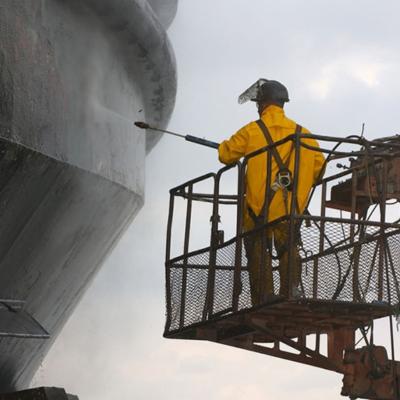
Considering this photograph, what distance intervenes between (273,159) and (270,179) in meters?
0.18

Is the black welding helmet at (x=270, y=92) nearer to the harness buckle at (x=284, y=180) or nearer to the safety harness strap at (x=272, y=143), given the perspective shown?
the safety harness strap at (x=272, y=143)

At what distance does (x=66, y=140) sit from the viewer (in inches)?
256

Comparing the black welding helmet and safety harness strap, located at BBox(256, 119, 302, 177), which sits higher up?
the black welding helmet

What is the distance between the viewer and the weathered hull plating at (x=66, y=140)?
6.18 metres

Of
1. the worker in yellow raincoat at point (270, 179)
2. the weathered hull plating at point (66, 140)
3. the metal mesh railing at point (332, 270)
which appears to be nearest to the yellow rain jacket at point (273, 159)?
the worker in yellow raincoat at point (270, 179)

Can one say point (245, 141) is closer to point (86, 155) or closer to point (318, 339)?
point (86, 155)

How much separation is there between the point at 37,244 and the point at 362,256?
201 centimetres

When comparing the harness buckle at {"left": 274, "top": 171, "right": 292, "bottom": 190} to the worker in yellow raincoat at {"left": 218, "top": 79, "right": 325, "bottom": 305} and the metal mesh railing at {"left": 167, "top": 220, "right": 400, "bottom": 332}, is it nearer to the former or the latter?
the worker in yellow raincoat at {"left": 218, "top": 79, "right": 325, "bottom": 305}

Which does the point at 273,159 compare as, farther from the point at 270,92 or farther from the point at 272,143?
the point at 270,92

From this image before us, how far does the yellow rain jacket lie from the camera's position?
6.51 m

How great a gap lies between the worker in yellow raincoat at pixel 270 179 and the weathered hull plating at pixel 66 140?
35.7 inches

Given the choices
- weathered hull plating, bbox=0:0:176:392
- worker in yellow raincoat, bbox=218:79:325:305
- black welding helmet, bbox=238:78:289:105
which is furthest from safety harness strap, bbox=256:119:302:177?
weathered hull plating, bbox=0:0:176:392

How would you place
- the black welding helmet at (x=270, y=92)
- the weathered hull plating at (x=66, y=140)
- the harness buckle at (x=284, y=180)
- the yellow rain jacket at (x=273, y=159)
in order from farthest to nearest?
the black welding helmet at (x=270, y=92), the yellow rain jacket at (x=273, y=159), the harness buckle at (x=284, y=180), the weathered hull plating at (x=66, y=140)

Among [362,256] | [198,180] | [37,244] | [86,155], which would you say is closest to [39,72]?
[86,155]
